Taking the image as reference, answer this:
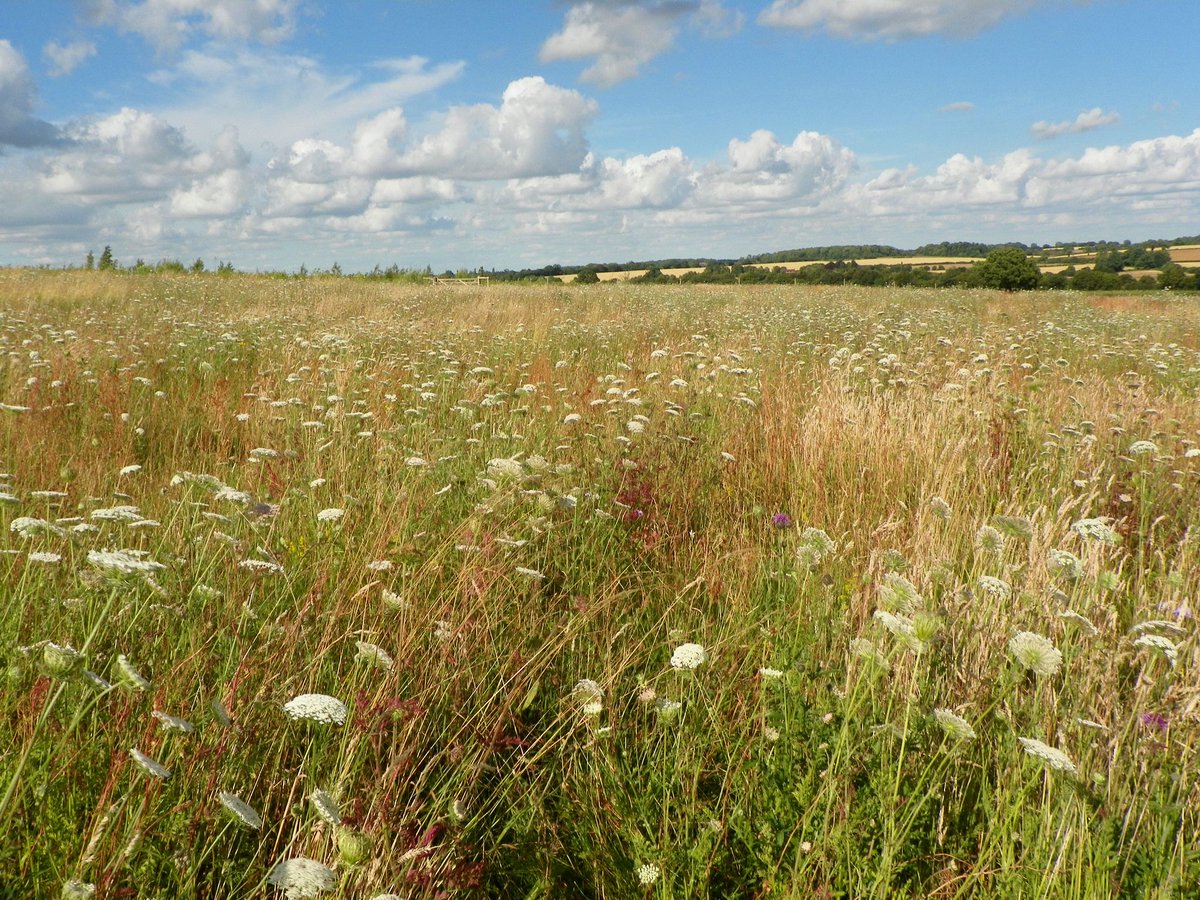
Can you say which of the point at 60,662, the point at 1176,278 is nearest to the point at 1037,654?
the point at 60,662

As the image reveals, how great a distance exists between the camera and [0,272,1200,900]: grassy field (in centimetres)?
168

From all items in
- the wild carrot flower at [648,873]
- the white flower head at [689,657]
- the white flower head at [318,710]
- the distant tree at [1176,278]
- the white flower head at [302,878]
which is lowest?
the wild carrot flower at [648,873]

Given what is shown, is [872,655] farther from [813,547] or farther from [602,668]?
[602,668]

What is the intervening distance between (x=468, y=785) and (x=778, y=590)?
5.34 ft

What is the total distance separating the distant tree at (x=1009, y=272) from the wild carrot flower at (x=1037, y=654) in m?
45.5

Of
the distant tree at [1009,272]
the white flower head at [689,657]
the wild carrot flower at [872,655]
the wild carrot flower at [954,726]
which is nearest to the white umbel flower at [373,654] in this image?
the white flower head at [689,657]

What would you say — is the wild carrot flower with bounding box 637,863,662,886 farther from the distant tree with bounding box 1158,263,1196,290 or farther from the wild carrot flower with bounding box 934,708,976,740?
the distant tree with bounding box 1158,263,1196,290

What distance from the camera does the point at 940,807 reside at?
1.94m

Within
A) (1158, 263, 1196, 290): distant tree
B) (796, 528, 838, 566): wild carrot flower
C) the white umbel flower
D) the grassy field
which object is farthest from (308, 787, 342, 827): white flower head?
(1158, 263, 1196, 290): distant tree

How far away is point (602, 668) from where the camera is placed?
2623 millimetres

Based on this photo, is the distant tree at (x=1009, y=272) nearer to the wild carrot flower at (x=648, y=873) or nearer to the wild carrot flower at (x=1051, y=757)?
the wild carrot flower at (x=1051, y=757)

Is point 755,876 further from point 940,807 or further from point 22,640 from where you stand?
point 22,640

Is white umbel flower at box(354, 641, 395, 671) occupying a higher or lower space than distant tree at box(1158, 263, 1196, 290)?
lower

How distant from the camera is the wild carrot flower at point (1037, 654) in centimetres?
177
